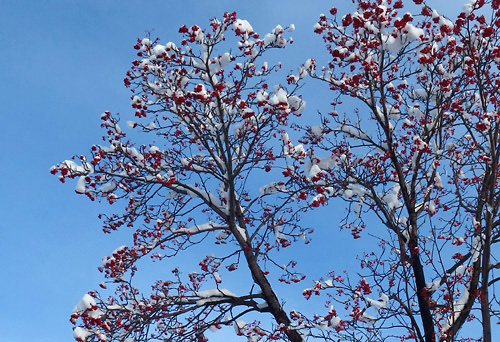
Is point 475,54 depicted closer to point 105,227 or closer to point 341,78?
point 341,78

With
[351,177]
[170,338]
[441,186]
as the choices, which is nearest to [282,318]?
[170,338]

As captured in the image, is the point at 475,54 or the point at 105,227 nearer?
the point at 475,54

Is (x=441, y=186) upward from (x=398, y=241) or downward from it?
upward

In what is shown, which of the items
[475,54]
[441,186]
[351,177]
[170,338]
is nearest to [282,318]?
[170,338]

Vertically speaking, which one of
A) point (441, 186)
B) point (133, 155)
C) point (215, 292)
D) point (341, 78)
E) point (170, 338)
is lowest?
point (170, 338)

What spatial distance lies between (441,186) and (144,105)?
20.3ft

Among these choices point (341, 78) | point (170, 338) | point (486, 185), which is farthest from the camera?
point (341, 78)

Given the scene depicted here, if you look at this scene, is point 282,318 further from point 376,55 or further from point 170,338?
point 376,55

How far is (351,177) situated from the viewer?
387 inches

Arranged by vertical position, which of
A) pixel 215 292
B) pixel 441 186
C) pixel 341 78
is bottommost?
pixel 215 292

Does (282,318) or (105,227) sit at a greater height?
(105,227)

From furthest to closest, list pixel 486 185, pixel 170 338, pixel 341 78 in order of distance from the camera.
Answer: pixel 341 78
pixel 170 338
pixel 486 185

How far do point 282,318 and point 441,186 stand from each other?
3.98m

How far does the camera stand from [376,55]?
9828 mm
